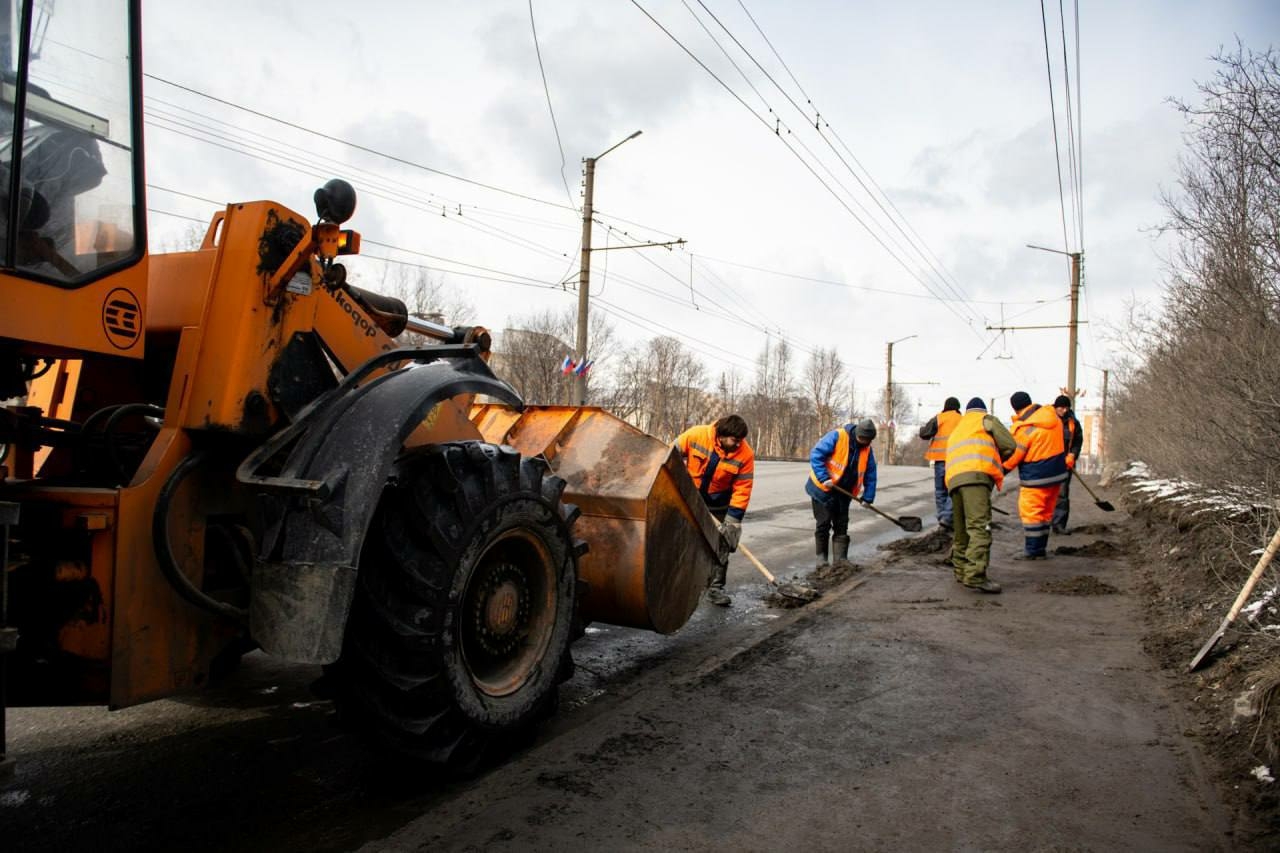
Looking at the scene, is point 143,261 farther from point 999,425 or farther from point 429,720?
point 999,425

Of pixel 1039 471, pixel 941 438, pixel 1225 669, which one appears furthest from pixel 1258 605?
pixel 941 438

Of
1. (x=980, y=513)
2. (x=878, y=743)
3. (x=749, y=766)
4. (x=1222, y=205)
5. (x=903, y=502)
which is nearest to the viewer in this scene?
(x=749, y=766)

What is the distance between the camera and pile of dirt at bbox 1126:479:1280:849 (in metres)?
3.12

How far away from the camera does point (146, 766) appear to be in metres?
3.27

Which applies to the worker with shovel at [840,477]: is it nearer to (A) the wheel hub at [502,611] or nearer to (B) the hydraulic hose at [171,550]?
(A) the wheel hub at [502,611]

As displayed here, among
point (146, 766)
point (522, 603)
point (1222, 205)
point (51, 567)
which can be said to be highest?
point (1222, 205)

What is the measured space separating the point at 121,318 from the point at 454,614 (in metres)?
1.45

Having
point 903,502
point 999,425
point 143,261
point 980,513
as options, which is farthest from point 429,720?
point 903,502

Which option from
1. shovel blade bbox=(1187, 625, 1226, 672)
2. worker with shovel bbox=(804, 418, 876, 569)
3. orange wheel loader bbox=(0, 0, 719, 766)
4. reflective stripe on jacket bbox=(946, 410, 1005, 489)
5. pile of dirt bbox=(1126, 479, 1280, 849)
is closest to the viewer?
orange wheel loader bbox=(0, 0, 719, 766)

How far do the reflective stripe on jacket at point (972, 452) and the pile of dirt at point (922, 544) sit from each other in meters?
1.88

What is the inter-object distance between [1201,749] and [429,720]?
3.31 meters

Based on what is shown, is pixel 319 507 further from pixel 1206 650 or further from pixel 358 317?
pixel 1206 650

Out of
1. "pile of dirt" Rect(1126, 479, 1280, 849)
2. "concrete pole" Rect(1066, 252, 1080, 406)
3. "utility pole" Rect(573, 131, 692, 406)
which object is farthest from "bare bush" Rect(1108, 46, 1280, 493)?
"concrete pole" Rect(1066, 252, 1080, 406)

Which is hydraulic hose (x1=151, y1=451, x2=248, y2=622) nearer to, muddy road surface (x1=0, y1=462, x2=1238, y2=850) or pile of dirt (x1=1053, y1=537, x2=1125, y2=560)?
muddy road surface (x1=0, y1=462, x2=1238, y2=850)
